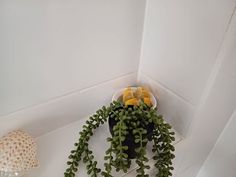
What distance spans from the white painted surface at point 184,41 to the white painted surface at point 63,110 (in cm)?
11

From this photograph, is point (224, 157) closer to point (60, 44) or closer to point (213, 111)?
point (213, 111)

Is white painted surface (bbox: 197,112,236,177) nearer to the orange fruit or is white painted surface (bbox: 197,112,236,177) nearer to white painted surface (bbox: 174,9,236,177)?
white painted surface (bbox: 174,9,236,177)

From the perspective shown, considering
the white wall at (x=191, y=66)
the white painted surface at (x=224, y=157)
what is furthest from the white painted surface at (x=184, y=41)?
the white painted surface at (x=224, y=157)

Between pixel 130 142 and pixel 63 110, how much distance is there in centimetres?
21

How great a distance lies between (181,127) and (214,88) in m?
0.15

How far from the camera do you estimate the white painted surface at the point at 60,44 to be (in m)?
0.42

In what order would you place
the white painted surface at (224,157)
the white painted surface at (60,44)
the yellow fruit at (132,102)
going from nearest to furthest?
the white painted surface at (60,44) → the yellow fruit at (132,102) → the white painted surface at (224,157)

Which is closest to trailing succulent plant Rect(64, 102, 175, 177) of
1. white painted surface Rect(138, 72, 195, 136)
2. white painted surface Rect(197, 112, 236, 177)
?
white painted surface Rect(138, 72, 195, 136)

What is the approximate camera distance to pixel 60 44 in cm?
48

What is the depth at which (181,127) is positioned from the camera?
61cm

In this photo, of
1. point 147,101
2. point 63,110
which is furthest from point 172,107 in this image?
point 63,110

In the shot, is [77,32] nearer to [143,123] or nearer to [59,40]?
[59,40]

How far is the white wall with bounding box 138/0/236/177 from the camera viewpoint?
444mm

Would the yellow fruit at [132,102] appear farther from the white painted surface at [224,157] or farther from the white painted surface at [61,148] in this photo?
the white painted surface at [224,157]
